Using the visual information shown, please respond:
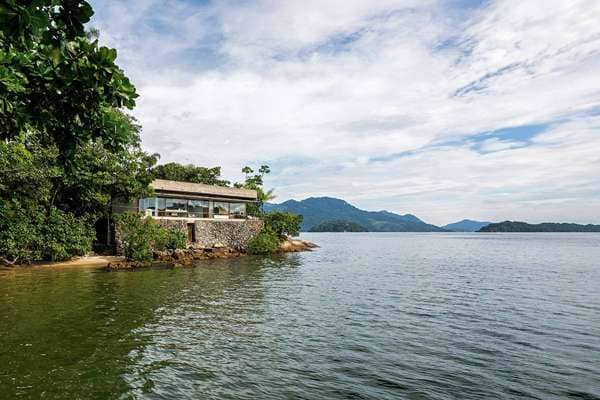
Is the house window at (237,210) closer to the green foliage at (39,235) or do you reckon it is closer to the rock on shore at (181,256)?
the rock on shore at (181,256)

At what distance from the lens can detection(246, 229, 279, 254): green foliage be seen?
132ft

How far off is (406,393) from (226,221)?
109 ft

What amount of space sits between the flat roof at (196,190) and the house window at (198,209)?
0.88 metres

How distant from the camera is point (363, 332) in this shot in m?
11.4

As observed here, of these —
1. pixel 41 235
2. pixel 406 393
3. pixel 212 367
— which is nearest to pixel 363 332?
pixel 406 393

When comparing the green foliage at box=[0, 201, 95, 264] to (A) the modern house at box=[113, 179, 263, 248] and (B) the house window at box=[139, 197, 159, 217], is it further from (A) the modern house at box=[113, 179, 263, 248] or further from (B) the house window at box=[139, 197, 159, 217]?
(B) the house window at box=[139, 197, 159, 217]

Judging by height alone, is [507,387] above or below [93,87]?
below

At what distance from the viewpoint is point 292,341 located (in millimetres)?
10383

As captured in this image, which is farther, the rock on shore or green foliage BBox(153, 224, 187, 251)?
green foliage BBox(153, 224, 187, 251)

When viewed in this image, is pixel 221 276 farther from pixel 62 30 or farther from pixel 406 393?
pixel 62 30

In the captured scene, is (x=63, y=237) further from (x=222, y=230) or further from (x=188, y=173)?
(x=188, y=173)

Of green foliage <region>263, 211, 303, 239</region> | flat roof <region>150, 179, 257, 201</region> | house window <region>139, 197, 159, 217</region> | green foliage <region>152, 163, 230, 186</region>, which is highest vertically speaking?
green foliage <region>152, 163, 230, 186</region>

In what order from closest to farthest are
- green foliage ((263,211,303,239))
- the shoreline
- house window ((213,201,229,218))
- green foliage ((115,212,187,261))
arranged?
the shoreline, green foliage ((115,212,187,261)), house window ((213,201,229,218)), green foliage ((263,211,303,239))

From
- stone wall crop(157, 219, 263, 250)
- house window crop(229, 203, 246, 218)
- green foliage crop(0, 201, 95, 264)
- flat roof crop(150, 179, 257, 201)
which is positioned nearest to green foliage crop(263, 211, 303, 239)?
stone wall crop(157, 219, 263, 250)
